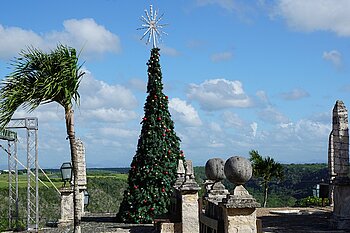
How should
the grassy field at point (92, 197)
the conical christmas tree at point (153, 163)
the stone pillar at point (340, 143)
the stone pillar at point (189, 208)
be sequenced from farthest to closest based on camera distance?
the grassy field at point (92, 197) → the conical christmas tree at point (153, 163) → the stone pillar at point (340, 143) → the stone pillar at point (189, 208)

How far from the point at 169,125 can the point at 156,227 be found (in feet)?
15.0

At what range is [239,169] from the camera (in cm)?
706

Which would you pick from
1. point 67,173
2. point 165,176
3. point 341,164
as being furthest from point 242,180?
point 67,173

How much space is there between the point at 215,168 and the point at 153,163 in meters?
6.40

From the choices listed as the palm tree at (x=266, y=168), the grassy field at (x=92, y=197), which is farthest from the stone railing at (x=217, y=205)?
the grassy field at (x=92, y=197)

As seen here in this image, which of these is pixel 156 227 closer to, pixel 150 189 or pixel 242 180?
pixel 150 189

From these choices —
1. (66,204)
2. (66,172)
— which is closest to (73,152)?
(66,204)

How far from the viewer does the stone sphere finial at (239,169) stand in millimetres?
7059

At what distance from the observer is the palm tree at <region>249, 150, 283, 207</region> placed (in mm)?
23969

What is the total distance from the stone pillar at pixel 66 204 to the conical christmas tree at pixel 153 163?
2.21 m

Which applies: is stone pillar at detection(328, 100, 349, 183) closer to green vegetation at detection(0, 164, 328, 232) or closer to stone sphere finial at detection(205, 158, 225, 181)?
stone sphere finial at detection(205, 158, 225, 181)

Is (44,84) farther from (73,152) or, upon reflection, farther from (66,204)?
(66,204)

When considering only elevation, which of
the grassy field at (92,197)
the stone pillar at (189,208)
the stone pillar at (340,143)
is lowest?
the grassy field at (92,197)

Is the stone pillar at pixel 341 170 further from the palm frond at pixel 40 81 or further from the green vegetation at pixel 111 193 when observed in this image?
the green vegetation at pixel 111 193
